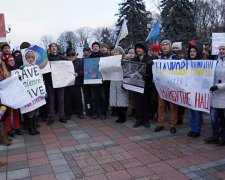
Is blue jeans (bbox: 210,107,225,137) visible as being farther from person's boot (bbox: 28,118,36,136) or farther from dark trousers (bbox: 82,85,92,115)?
person's boot (bbox: 28,118,36,136)

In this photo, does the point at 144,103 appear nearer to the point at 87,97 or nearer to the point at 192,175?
the point at 87,97

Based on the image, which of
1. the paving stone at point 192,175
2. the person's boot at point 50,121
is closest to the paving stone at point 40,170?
the paving stone at point 192,175

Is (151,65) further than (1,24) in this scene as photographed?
No

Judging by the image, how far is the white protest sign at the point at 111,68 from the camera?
26.0ft

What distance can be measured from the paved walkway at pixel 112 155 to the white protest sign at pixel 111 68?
52.0 inches

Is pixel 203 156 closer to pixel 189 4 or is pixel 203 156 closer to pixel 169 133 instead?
pixel 169 133

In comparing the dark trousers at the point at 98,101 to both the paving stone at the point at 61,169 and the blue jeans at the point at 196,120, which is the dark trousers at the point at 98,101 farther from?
the paving stone at the point at 61,169

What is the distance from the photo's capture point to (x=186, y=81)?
257 inches

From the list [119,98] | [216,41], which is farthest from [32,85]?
[216,41]

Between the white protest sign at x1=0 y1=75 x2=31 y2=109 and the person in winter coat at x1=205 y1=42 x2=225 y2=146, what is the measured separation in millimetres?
3947

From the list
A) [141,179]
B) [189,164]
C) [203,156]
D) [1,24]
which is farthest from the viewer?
[1,24]

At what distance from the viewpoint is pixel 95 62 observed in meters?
8.47

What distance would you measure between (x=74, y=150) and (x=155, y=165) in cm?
171

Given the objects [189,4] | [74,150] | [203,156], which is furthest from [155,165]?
[189,4]
